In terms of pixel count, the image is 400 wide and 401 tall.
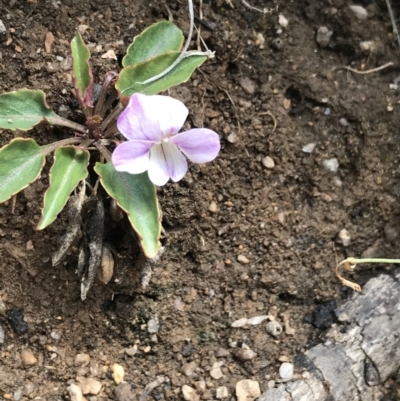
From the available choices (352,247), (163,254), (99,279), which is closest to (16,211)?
(99,279)

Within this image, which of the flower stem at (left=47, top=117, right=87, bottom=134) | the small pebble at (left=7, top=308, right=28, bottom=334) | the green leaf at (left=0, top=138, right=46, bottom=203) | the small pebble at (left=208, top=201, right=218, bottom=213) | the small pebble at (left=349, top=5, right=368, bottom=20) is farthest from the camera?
the small pebble at (left=349, top=5, right=368, bottom=20)

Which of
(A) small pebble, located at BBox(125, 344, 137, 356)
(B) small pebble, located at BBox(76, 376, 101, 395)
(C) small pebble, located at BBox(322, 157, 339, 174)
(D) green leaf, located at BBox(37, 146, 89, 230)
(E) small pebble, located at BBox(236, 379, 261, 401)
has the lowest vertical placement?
(E) small pebble, located at BBox(236, 379, 261, 401)

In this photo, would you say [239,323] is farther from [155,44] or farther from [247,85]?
[155,44]

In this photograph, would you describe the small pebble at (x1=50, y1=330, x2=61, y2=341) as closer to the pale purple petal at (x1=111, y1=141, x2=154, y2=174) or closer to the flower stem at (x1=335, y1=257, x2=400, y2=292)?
the pale purple petal at (x1=111, y1=141, x2=154, y2=174)

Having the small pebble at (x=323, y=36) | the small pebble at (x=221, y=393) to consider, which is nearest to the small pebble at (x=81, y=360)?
the small pebble at (x=221, y=393)

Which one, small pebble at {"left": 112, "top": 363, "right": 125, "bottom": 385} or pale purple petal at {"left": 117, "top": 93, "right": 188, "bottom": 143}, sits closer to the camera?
pale purple petal at {"left": 117, "top": 93, "right": 188, "bottom": 143}

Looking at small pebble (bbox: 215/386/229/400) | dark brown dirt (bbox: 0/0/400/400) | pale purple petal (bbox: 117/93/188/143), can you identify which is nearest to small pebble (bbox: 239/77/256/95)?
dark brown dirt (bbox: 0/0/400/400)

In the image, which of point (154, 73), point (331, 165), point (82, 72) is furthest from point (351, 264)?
point (82, 72)

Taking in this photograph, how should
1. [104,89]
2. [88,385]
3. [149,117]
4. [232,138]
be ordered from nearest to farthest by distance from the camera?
[149,117] < [104,89] < [88,385] < [232,138]
